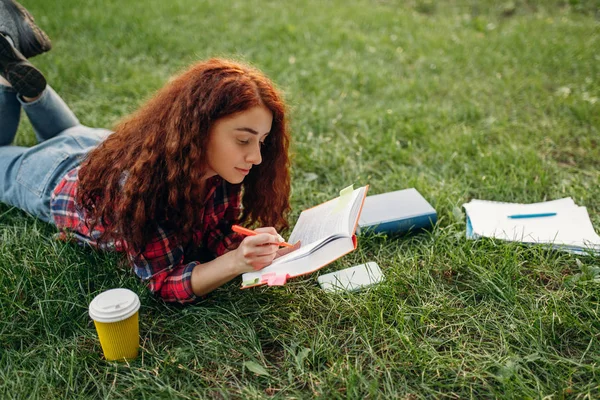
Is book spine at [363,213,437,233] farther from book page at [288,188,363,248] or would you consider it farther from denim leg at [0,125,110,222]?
denim leg at [0,125,110,222]

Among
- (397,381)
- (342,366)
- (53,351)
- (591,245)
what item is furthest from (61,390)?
(591,245)

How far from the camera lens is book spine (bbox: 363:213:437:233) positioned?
8.17 feet

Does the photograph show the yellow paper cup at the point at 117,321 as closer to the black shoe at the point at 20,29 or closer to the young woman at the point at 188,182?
the young woman at the point at 188,182

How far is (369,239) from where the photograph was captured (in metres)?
2.50

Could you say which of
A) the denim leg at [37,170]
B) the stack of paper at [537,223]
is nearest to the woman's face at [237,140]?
the denim leg at [37,170]

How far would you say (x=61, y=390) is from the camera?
5.66 ft

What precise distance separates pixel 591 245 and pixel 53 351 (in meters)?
2.24

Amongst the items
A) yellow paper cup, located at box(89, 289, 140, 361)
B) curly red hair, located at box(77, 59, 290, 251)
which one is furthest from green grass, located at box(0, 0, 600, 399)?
curly red hair, located at box(77, 59, 290, 251)

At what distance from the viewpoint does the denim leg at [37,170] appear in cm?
245

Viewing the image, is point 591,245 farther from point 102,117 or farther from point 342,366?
point 102,117

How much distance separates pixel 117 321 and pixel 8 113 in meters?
1.65

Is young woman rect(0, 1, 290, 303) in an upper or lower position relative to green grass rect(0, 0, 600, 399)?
upper

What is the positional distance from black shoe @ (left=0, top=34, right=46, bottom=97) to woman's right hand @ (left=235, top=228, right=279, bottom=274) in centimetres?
150

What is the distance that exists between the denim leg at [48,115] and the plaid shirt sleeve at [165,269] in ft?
3.96
